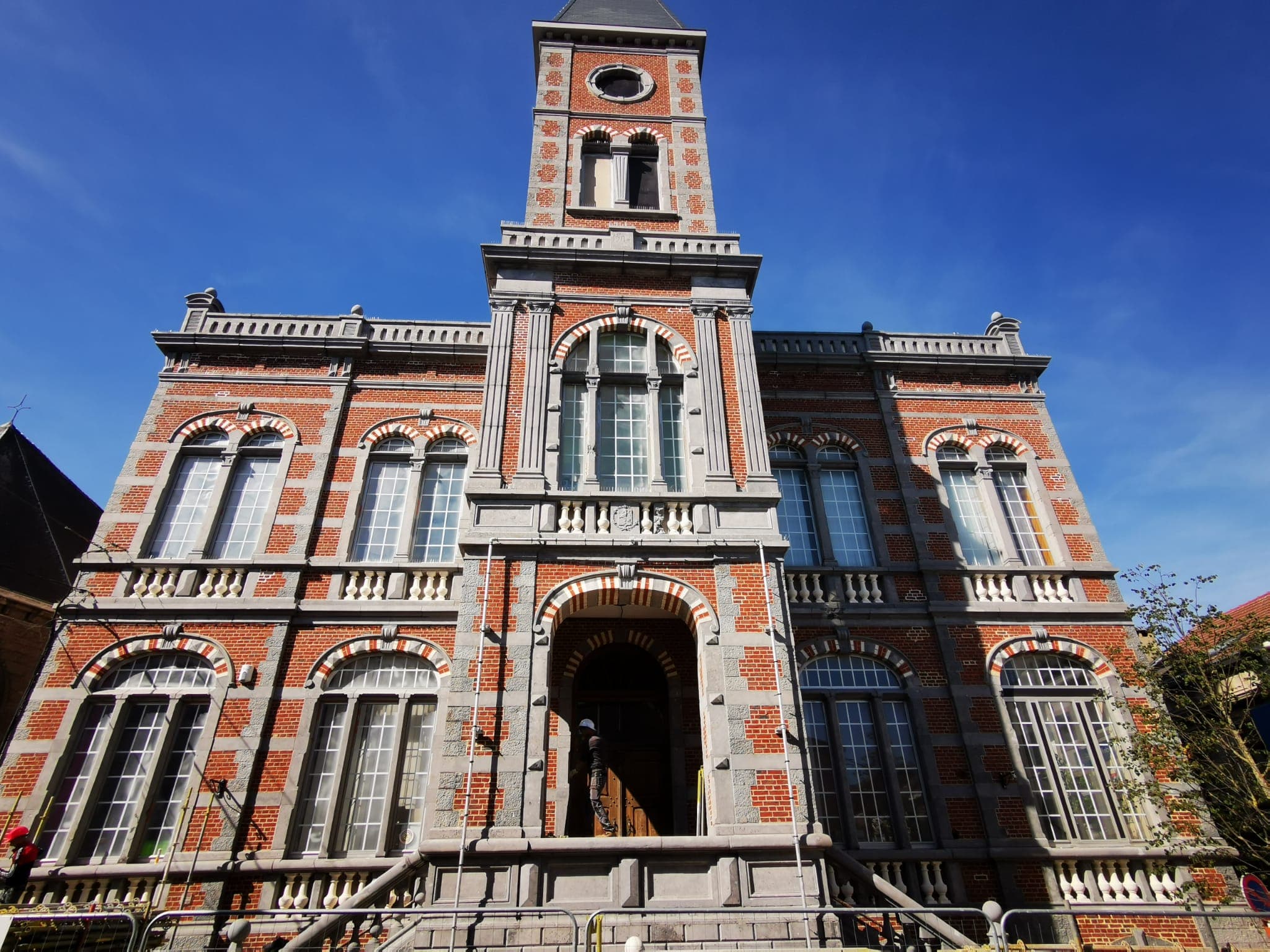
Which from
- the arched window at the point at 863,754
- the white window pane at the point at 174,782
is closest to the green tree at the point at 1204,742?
the arched window at the point at 863,754

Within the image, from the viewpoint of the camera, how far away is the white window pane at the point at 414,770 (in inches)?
428

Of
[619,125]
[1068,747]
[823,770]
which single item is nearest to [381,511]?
[823,770]

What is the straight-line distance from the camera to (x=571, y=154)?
16.1m

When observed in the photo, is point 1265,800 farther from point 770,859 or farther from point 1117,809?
point 770,859

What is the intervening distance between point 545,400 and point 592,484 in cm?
176

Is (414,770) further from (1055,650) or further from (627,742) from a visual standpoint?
(1055,650)

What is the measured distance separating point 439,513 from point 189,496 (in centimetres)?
479

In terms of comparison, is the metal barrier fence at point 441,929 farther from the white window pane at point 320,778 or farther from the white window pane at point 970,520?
the white window pane at point 970,520

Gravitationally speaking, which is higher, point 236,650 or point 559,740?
point 236,650

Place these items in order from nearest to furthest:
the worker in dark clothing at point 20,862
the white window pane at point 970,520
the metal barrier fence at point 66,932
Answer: the metal barrier fence at point 66,932 < the worker in dark clothing at point 20,862 < the white window pane at point 970,520

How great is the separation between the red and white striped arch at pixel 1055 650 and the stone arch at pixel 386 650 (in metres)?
9.69

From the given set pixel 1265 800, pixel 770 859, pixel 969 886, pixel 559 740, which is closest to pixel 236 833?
pixel 559 740

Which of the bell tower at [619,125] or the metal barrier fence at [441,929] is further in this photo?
the bell tower at [619,125]

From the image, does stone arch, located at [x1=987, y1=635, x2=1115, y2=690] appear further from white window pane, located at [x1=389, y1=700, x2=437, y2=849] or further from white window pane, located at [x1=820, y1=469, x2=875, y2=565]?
white window pane, located at [x1=389, y1=700, x2=437, y2=849]
